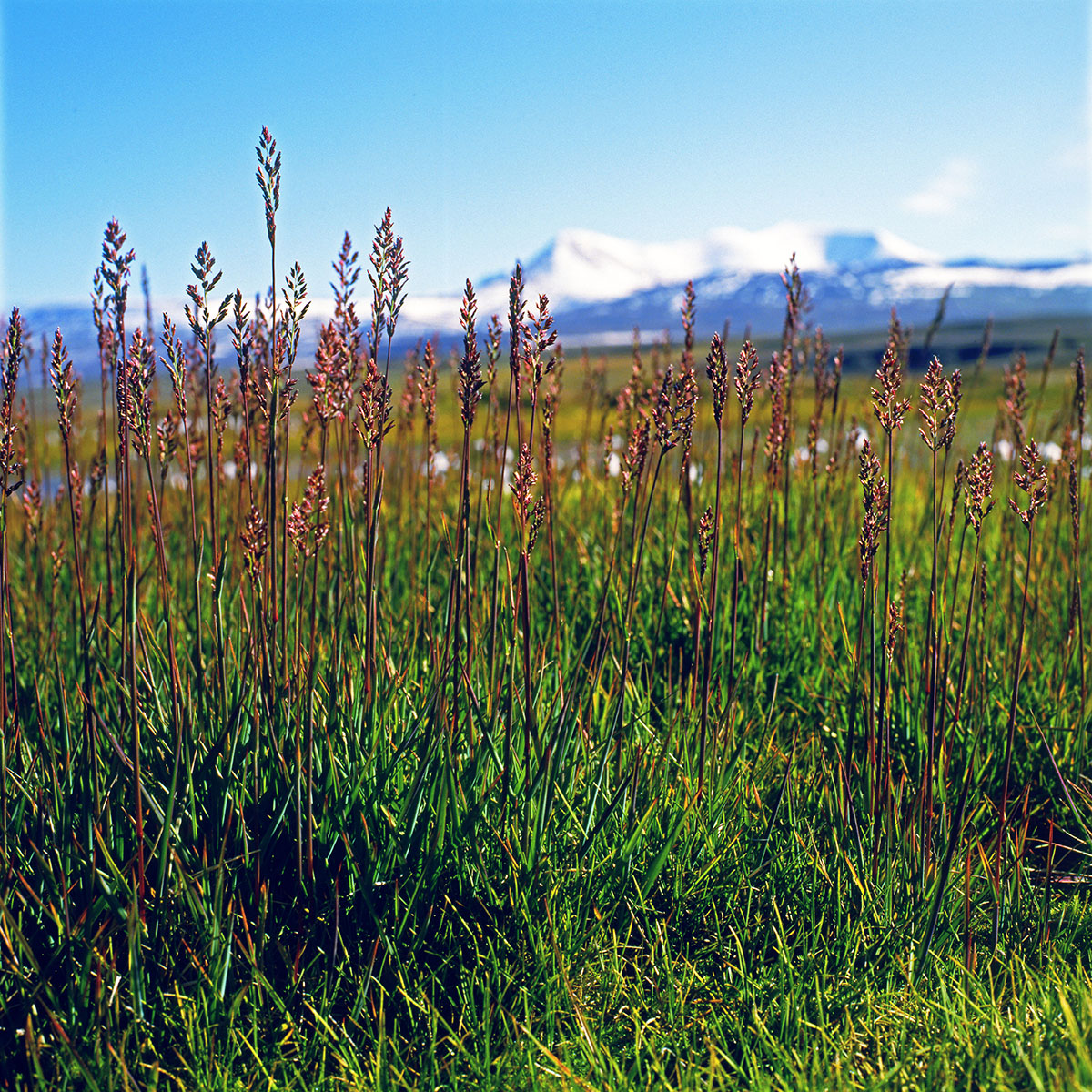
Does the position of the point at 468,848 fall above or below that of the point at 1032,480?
below

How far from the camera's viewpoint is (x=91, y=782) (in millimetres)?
1776

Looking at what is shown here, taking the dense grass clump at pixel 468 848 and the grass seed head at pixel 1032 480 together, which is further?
the grass seed head at pixel 1032 480

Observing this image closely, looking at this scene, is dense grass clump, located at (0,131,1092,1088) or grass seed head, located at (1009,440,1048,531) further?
grass seed head, located at (1009,440,1048,531)

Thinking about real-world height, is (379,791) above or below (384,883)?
above

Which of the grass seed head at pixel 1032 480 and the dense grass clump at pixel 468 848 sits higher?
the grass seed head at pixel 1032 480

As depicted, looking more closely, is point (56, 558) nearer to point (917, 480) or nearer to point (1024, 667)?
point (1024, 667)

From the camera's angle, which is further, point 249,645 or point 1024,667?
point 1024,667

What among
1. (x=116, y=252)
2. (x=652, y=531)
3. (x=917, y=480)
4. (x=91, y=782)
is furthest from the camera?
(x=917, y=480)

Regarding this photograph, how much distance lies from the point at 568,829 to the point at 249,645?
81cm

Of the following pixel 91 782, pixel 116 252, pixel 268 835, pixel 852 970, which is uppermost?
pixel 116 252

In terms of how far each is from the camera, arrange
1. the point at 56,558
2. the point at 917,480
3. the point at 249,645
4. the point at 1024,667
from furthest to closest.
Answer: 1. the point at 917,480
2. the point at 1024,667
3. the point at 56,558
4. the point at 249,645

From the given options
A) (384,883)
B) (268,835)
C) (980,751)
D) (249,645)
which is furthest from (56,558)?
(980,751)

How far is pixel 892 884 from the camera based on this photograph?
194cm

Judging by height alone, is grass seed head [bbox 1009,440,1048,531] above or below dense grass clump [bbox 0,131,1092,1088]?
above
